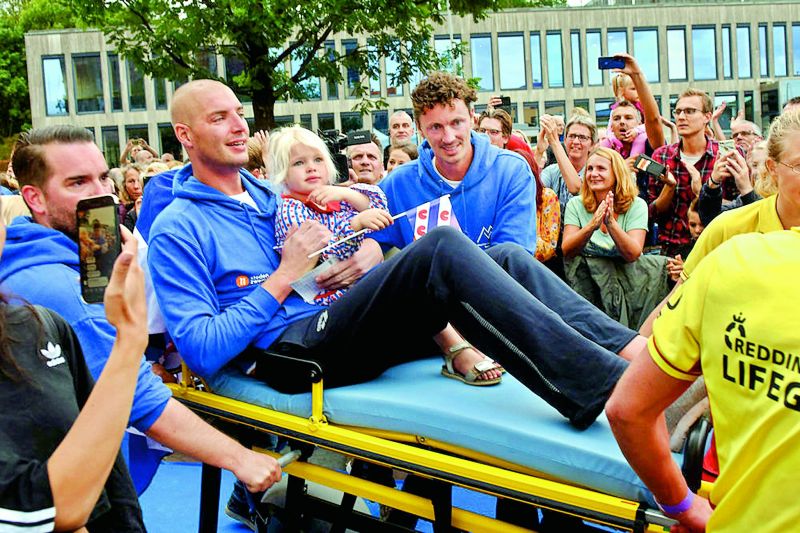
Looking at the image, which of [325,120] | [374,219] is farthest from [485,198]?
[325,120]

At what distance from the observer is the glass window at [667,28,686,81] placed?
39.2 metres

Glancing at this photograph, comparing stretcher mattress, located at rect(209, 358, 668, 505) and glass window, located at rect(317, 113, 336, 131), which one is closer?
stretcher mattress, located at rect(209, 358, 668, 505)

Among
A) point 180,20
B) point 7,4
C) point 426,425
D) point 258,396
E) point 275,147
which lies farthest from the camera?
point 7,4

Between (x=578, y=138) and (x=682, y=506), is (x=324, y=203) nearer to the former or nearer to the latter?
(x=682, y=506)

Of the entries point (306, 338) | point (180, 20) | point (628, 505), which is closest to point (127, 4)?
point (180, 20)

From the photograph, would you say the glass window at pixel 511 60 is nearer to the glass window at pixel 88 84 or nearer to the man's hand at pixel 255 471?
the glass window at pixel 88 84

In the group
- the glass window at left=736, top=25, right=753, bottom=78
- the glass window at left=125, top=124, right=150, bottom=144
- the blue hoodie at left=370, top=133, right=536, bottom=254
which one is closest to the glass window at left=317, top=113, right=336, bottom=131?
the glass window at left=125, top=124, right=150, bottom=144

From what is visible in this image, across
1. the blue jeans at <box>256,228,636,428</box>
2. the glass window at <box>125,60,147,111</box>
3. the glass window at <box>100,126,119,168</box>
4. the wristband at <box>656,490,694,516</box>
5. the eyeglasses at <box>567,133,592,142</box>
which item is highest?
the glass window at <box>125,60,147,111</box>

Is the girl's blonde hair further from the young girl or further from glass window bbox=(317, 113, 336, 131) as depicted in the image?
glass window bbox=(317, 113, 336, 131)

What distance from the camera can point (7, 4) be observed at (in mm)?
51375

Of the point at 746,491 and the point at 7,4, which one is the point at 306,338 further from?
the point at 7,4

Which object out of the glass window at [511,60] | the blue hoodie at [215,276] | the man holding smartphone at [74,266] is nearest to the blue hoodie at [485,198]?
the blue hoodie at [215,276]

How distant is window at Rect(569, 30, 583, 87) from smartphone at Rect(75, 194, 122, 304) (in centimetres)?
3916

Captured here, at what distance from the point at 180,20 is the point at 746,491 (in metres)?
13.2
